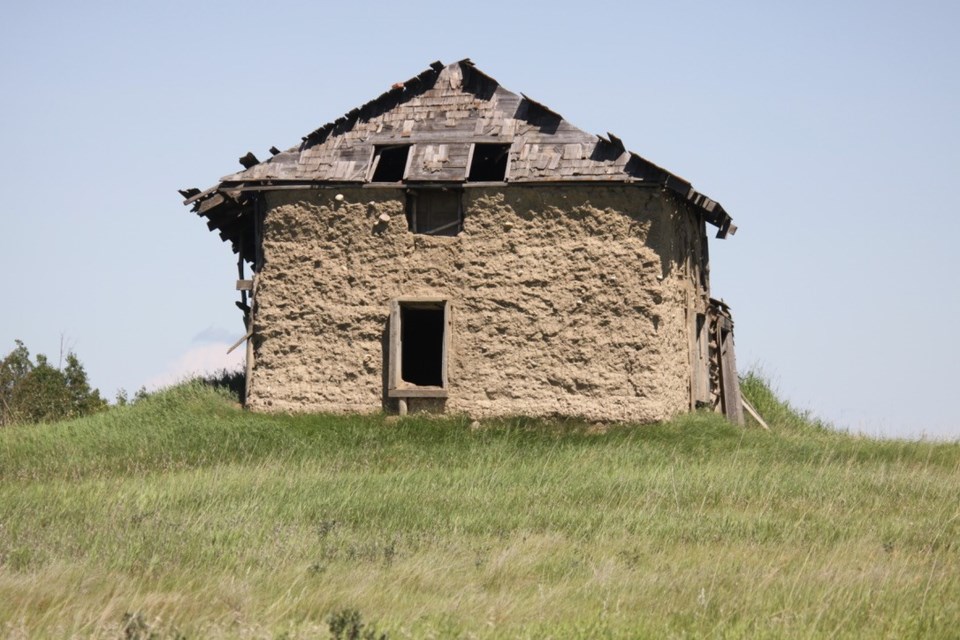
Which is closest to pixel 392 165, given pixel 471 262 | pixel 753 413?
pixel 471 262

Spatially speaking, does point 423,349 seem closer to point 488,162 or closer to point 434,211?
point 488,162

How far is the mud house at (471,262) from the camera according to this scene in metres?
16.7

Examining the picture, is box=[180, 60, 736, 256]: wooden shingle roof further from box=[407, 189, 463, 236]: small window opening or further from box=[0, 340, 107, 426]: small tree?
box=[0, 340, 107, 426]: small tree

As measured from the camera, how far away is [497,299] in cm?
1700

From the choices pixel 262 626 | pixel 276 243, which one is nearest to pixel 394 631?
pixel 262 626

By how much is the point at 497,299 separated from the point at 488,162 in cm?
286

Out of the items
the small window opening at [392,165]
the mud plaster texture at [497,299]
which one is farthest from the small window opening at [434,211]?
the small window opening at [392,165]

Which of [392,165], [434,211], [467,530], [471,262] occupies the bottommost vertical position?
[467,530]

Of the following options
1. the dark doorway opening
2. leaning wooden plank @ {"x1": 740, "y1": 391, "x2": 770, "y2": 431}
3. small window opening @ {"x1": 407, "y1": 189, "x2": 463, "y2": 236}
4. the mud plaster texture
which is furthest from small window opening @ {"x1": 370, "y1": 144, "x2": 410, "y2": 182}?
leaning wooden plank @ {"x1": 740, "y1": 391, "x2": 770, "y2": 431}

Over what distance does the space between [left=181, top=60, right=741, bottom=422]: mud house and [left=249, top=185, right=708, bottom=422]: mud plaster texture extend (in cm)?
2

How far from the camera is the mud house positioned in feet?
54.9

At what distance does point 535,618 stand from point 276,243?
1124cm

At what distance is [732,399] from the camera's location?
765 inches

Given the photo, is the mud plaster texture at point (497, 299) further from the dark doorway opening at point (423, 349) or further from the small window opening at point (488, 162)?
the dark doorway opening at point (423, 349)
